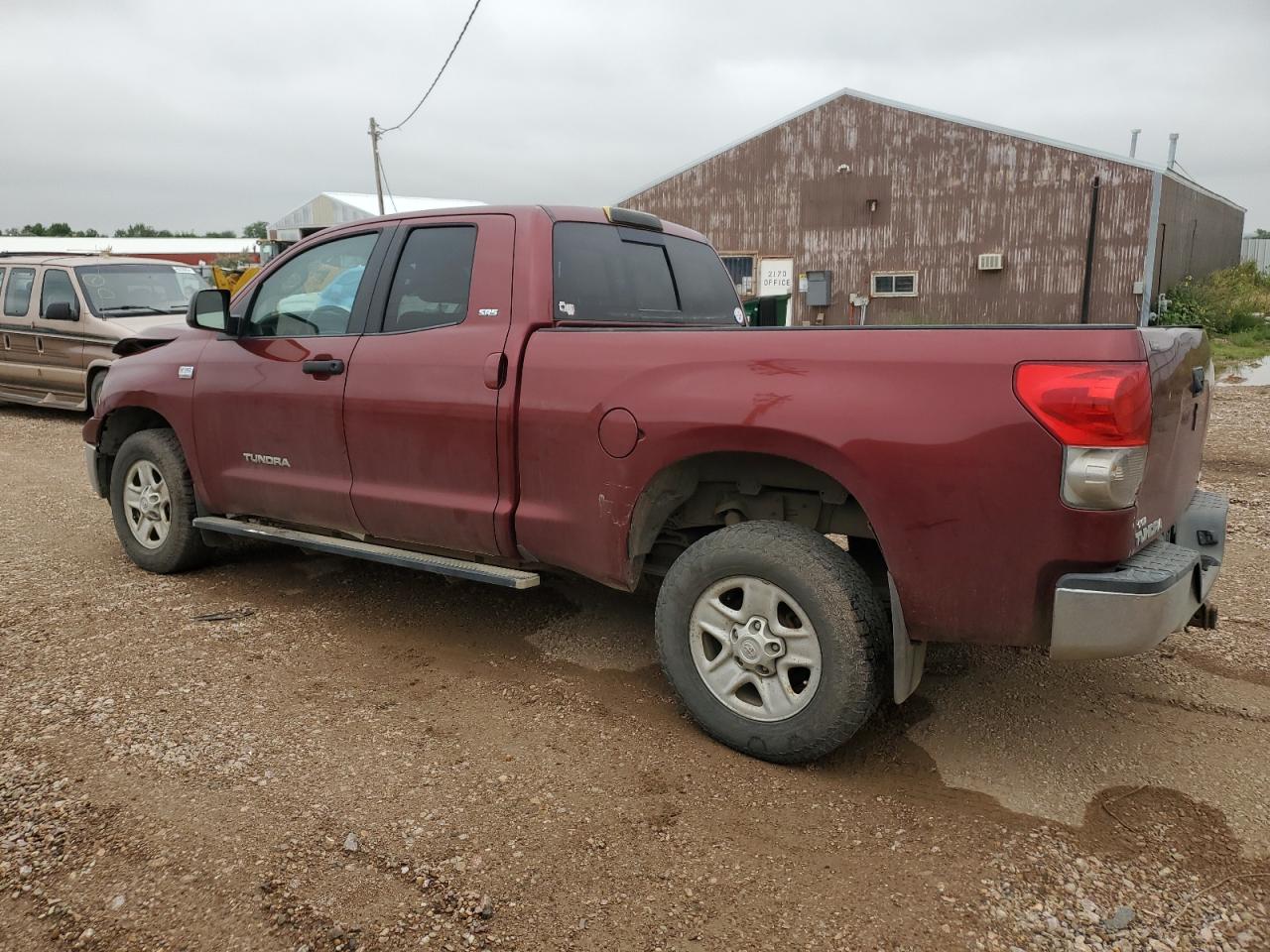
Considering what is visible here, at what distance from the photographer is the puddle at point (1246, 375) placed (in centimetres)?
1362

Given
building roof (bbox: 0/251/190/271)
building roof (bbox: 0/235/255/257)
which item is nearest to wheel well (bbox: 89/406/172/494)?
building roof (bbox: 0/251/190/271)

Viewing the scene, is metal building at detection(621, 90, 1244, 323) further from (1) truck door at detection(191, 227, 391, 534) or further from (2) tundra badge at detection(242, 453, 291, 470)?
→ (2) tundra badge at detection(242, 453, 291, 470)

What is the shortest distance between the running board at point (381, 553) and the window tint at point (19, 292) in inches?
321

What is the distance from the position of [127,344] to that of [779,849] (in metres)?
4.79

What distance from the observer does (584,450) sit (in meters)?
3.43

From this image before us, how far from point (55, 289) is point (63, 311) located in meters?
0.75

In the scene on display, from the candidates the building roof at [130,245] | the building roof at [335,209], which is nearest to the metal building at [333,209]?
the building roof at [335,209]

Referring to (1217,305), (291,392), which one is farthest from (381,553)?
(1217,305)

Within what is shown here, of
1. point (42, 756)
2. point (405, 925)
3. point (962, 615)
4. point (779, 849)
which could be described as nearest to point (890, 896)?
point (779, 849)

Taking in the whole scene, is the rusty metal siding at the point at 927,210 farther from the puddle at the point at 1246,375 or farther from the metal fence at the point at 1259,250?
the metal fence at the point at 1259,250

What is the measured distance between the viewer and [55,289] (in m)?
10.9

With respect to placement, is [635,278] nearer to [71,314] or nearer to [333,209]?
[71,314]

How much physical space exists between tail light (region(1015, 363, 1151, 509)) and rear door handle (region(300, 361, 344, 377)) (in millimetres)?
2897

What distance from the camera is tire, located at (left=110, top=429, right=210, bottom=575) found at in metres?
5.05
